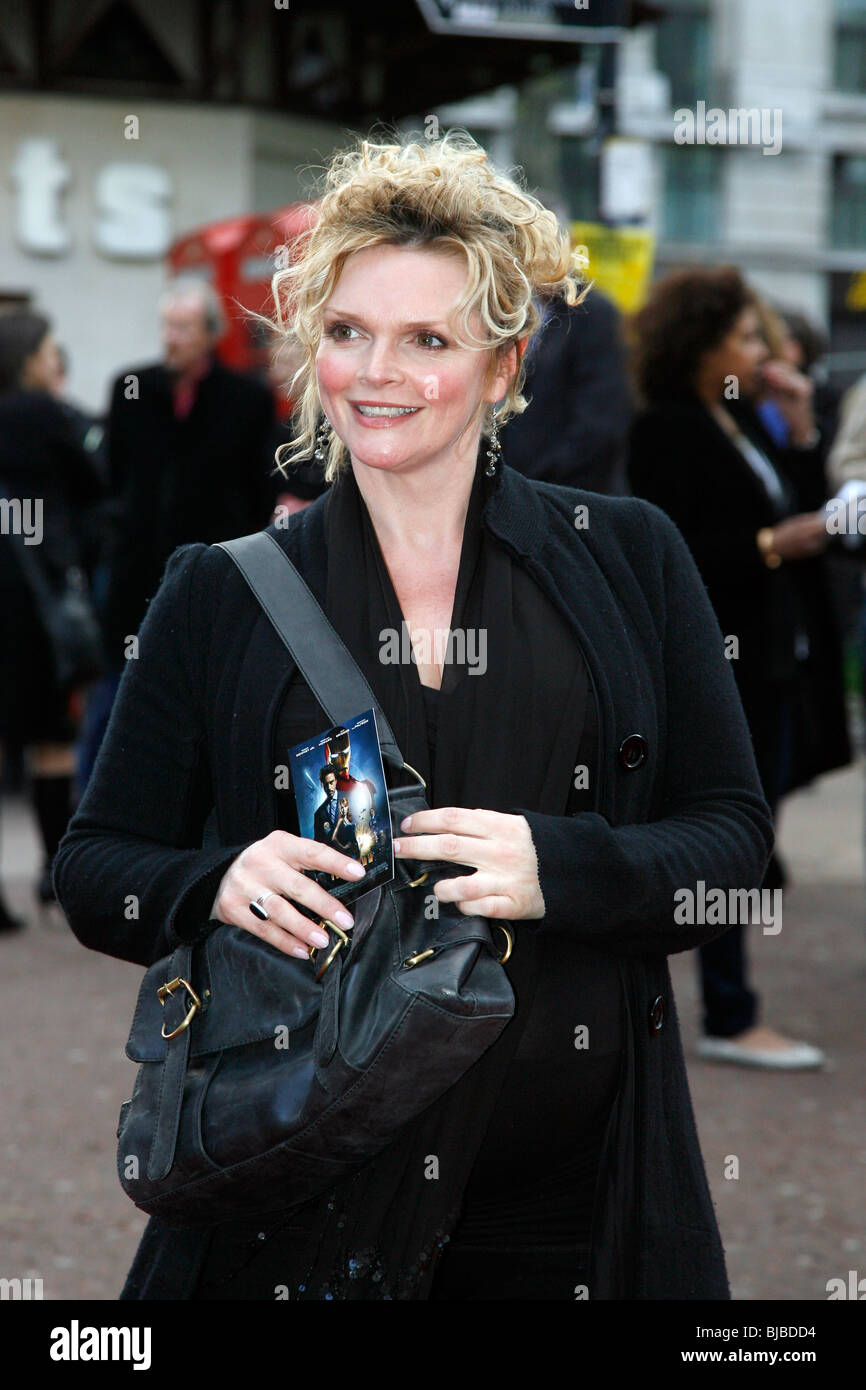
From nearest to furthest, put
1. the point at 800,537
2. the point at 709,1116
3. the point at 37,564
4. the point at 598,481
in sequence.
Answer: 1. the point at 709,1116
2. the point at 800,537
3. the point at 598,481
4. the point at 37,564

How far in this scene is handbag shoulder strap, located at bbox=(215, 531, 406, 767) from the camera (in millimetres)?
2123

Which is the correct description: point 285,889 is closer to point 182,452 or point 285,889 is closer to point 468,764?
point 468,764

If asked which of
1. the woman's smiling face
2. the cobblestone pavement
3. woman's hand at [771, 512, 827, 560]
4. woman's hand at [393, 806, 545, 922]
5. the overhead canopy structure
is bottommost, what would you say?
the cobblestone pavement

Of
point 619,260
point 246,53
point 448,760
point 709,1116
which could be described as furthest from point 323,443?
point 246,53

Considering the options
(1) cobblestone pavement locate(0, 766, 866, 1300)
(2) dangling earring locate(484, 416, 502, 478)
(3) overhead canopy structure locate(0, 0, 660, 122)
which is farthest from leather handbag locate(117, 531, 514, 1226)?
(3) overhead canopy structure locate(0, 0, 660, 122)

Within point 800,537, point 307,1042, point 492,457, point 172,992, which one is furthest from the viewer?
point 800,537

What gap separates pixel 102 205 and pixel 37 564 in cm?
1157

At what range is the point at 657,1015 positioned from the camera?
2275 mm

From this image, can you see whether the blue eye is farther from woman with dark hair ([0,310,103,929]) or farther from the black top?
woman with dark hair ([0,310,103,929])

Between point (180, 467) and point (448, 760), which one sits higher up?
point (448, 760)

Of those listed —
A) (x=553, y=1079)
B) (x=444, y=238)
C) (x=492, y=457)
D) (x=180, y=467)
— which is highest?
(x=444, y=238)

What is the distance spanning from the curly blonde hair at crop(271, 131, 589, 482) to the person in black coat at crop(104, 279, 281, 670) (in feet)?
13.9

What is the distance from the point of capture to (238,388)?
6926 millimetres
